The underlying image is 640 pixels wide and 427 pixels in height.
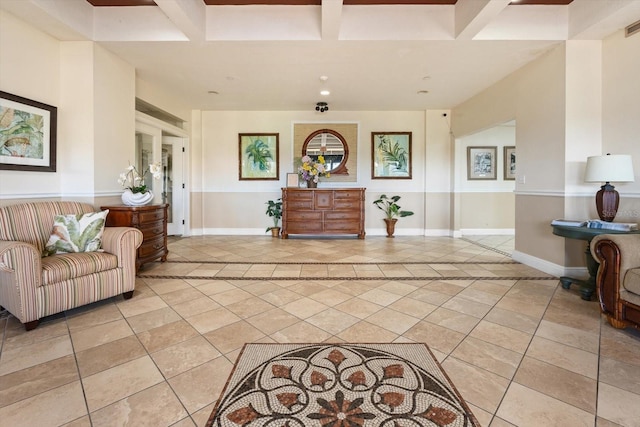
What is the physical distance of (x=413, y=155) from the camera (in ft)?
19.2

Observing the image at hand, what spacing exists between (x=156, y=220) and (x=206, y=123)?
3.09 m

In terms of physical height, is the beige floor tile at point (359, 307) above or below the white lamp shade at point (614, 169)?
below

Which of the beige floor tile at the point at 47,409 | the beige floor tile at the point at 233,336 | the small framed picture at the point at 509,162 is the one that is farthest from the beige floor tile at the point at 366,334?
the small framed picture at the point at 509,162

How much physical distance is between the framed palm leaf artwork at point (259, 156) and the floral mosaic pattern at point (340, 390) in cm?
457

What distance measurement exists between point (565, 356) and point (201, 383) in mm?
2116

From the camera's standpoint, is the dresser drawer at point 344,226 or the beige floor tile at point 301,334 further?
the dresser drawer at point 344,226

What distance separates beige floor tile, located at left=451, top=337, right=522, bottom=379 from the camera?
1547 millimetres

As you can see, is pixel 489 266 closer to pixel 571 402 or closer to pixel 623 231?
pixel 623 231

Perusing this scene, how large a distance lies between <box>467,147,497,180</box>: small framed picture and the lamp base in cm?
339

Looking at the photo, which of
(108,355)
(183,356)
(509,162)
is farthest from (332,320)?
(509,162)

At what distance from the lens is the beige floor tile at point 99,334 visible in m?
1.81

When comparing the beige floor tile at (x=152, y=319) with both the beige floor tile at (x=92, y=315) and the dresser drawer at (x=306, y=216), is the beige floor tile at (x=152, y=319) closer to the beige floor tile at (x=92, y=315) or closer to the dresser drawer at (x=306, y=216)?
the beige floor tile at (x=92, y=315)

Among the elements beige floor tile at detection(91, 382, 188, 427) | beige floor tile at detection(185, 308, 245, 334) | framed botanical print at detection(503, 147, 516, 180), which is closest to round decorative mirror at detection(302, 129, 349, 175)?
framed botanical print at detection(503, 147, 516, 180)

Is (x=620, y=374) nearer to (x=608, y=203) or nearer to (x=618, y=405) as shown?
(x=618, y=405)
